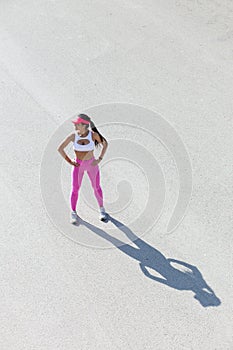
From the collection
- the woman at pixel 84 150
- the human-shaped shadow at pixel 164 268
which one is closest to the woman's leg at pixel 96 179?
the woman at pixel 84 150

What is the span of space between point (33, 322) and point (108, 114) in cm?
340

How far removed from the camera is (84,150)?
5.41 meters

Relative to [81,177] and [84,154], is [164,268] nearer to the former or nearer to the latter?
[81,177]

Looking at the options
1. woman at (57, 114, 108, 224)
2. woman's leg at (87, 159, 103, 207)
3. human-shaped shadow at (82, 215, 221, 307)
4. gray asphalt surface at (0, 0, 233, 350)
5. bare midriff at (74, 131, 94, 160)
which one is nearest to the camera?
gray asphalt surface at (0, 0, 233, 350)

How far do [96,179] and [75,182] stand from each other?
0.80ft

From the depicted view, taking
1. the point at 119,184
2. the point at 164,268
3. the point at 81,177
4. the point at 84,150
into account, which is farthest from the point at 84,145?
the point at 164,268

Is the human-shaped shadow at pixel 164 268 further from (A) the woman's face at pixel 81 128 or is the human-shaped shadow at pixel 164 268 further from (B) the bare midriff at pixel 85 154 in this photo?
(A) the woman's face at pixel 81 128

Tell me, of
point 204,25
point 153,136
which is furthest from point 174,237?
point 204,25

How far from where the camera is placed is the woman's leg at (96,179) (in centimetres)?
557

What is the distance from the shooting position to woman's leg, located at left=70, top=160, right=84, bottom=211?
560 centimetres

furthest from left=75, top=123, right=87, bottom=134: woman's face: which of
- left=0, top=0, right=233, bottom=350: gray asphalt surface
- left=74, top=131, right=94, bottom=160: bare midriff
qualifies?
left=0, top=0, right=233, bottom=350: gray asphalt surface

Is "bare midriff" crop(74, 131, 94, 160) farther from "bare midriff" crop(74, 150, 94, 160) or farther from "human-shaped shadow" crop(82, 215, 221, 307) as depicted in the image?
"human-shaped shadow" crop(82, 215, 221, 307)

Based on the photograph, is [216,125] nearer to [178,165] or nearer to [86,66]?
[178,165]

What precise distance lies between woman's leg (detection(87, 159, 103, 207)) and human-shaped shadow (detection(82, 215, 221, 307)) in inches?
14.2
